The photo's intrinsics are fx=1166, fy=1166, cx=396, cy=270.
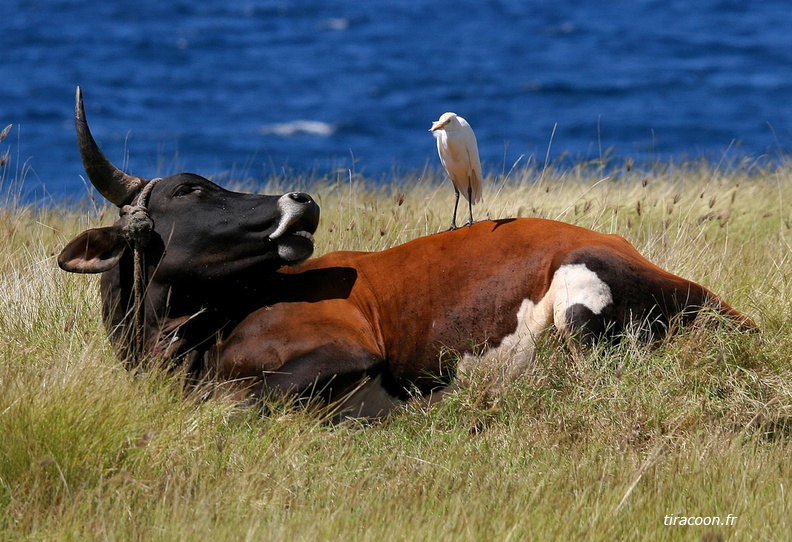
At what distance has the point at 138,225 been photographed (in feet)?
20.5

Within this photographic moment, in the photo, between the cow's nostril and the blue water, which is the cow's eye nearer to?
the cow's nostril

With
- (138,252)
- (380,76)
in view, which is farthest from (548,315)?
(380,76)

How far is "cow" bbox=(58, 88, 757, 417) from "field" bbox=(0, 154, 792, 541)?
187 millimetres

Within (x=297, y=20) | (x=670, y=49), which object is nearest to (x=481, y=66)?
(x=670, y=49)

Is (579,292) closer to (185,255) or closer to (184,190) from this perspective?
(185,255)

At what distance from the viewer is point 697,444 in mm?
5496

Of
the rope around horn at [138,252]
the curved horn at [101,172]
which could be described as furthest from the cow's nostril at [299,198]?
the curved horn at [101,172]

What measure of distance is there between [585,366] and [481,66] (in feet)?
181

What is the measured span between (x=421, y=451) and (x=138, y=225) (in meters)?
1.98

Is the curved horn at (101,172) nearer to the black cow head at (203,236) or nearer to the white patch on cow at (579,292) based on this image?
the black cow head at (203,236)

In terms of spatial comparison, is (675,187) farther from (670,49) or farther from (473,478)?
(670,49)

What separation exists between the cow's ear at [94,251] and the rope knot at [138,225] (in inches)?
2.7

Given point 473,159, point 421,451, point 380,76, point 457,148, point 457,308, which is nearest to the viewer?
point 421,451

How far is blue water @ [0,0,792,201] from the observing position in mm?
43719
